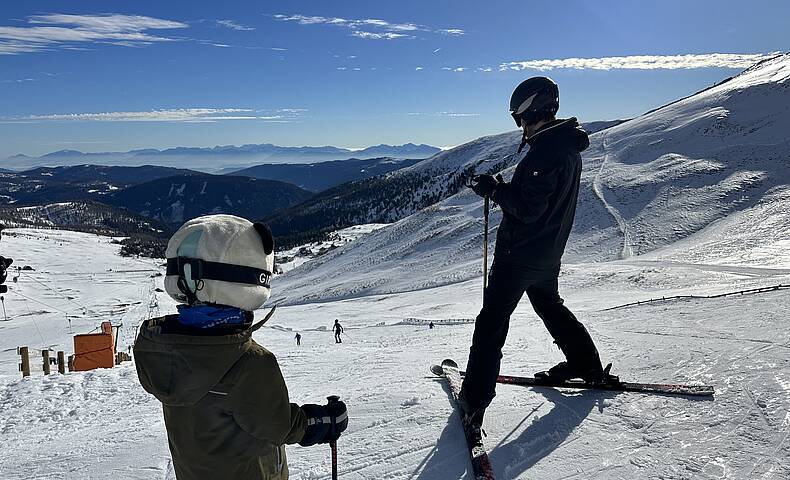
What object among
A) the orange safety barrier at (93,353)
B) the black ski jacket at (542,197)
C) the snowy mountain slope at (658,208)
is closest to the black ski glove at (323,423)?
the black ski jacket at (542,197)

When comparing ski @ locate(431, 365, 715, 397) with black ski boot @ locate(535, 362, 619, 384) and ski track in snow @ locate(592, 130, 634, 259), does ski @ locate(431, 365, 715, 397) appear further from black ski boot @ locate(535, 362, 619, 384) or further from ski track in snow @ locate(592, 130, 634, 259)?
ski track in snow @ locate(592, 130, 634, 259)

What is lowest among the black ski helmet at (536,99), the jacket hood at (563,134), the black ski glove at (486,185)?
the black ski glove at (486,185)

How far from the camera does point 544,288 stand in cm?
469

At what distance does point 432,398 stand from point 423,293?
32847mm

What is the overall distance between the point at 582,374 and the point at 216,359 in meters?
3.79

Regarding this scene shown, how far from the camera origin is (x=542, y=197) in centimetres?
409


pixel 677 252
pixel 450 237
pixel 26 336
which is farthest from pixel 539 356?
pixel 26 336

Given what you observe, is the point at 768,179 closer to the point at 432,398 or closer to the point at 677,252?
the point at 677,252

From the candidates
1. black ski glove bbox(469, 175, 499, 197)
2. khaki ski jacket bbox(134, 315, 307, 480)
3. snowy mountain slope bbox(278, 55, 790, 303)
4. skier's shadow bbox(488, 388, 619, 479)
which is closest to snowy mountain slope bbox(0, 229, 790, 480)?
skier's shadow bbox(488, 388, 619, 479)

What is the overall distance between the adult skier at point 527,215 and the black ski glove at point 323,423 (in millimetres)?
1846

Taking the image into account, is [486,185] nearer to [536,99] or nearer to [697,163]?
[536,99]

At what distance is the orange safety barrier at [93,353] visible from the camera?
1287 centimetres

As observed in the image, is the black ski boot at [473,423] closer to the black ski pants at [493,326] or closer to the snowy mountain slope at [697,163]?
the black ski pants at [493,326]

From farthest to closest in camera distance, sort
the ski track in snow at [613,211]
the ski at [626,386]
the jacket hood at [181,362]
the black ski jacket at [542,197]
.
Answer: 1. the ski track in snow at [613,211]
2. the ski at [626,386]
3. the black ski jacket at [542,197]
4. the jacket hood at [181,362]
